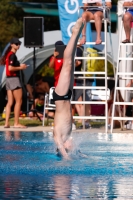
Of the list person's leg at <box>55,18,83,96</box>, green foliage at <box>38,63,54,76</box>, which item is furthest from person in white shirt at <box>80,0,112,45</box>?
green foliage at <box>38,63,54,76</box>

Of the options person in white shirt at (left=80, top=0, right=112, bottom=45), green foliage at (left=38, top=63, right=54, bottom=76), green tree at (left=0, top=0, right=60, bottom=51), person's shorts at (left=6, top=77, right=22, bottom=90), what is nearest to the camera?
person in white shirt at (left=80, top=0, right=112, bottom=45)

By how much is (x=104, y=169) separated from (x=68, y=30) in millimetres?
9726

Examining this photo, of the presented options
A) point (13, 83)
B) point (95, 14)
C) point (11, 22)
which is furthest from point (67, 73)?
point (11, 22)

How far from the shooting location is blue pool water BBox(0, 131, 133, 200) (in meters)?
5.46

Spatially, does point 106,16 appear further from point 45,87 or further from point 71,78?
point 45,87

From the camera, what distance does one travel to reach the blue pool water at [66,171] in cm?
546

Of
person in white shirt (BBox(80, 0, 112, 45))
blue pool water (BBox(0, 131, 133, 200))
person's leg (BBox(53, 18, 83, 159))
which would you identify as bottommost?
blue pool water (BBox(0, 131, 133, 200))

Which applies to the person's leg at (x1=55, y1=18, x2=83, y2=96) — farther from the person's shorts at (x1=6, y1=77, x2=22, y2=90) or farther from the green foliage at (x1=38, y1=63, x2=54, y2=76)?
the green foliage at (x1=38, y1=63, x2=54, y2=76)

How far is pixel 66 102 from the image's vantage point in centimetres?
789

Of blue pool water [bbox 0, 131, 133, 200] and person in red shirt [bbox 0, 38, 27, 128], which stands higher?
person in red shirt [bbox 0, 38, 27, 128]

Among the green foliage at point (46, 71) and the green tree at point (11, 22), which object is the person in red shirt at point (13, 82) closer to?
the green foliage at point (46, 71)

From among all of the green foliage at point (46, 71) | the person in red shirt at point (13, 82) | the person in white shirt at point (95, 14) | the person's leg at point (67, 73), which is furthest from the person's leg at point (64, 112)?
the green foliage at point (46, 71)

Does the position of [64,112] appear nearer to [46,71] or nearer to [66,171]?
[66,171]

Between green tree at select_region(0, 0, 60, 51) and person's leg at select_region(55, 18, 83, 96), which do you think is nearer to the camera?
person's leg at select_region(55, 18, 83, 96)
